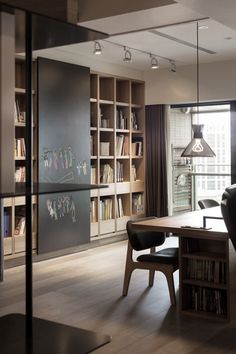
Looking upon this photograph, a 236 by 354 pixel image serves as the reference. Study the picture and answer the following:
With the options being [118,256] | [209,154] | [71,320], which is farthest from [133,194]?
[71,320]

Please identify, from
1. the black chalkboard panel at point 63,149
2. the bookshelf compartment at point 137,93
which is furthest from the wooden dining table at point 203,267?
the bookshelf compartment at point 137,93

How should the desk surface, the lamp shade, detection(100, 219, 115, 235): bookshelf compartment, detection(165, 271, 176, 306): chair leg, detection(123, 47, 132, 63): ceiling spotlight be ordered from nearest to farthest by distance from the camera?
1. the desk surface
2. detection(165, 271, 176, 306): chair leg
3. the lamp shade
4. detection(123, 47, 132, 63): ceiling spotlight
5. detection(100, 219, 115, 235): bookshelf compartment

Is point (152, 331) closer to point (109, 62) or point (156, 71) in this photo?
point (109, 62)

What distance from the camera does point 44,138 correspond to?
21.4 ft

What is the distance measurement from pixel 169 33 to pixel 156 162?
291 centimetres

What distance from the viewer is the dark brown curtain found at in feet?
27.3

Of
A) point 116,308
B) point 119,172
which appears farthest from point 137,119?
point 116,308

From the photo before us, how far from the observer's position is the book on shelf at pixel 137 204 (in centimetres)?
838

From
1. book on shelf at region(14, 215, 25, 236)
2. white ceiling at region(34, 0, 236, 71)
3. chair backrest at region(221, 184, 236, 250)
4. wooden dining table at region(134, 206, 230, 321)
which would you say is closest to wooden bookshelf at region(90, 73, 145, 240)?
white ceiling at region(34, 0, 236, 71)

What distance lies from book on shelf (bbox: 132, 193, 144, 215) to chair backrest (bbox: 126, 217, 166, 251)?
126 inches

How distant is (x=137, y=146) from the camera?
8.45 metres

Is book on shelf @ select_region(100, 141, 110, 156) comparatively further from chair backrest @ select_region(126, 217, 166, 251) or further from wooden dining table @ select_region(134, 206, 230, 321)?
wooden dining table @ select_region(134, 206, 230, 321)

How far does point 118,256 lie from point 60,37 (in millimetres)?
5465

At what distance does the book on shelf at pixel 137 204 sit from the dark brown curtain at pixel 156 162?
106mm
